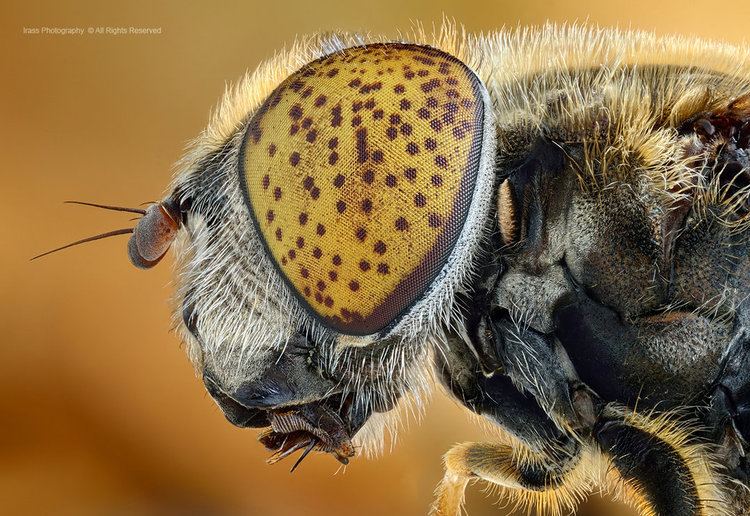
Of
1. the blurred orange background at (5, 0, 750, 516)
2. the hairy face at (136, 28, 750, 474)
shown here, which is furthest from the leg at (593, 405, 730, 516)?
the blurred orange background at (5, 0, 750, 516)

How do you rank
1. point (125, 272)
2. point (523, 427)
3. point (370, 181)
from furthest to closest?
point (125, 272)
point (523, 427)
point (370, 181)

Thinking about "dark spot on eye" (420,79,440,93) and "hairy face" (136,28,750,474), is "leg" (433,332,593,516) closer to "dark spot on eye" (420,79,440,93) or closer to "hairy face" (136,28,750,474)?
"hairy face" (136,28,750,474)

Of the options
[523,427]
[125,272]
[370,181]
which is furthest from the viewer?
[125,272]

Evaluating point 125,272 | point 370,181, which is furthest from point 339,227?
point 125,272

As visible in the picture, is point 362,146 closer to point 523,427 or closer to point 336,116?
point 336,116

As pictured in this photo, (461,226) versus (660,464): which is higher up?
(461,226)

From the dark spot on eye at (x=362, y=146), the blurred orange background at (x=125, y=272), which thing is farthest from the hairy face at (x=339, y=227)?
the blurred orange background at (x=125, y=272)
